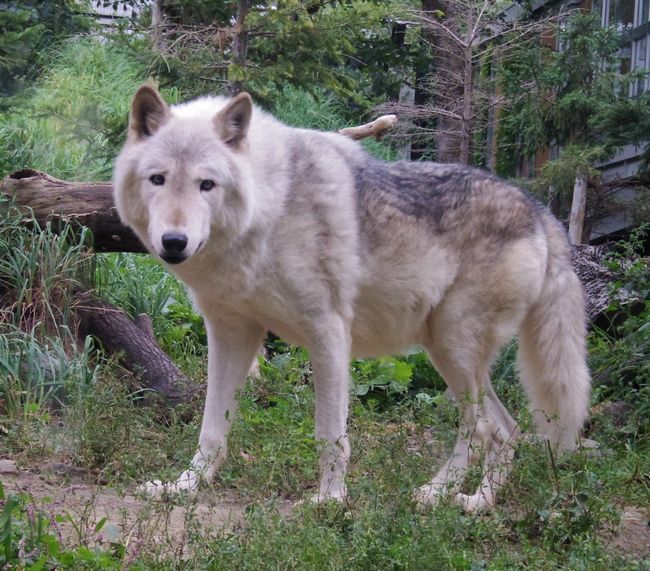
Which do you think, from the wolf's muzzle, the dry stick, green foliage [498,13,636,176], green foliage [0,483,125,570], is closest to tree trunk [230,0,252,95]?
the dry stick

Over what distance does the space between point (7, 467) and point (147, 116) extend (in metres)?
1.92

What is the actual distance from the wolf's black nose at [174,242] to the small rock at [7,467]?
5.14 ft

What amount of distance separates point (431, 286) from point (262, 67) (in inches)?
187

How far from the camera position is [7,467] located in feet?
14.9

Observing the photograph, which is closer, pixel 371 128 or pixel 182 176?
pixel 182 176

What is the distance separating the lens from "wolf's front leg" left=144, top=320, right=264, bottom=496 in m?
4.66

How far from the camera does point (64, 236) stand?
21.1ft

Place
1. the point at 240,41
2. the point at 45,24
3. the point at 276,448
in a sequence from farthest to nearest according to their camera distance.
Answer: the point at 45,24 < the point at 240,41 < the point at 276,448

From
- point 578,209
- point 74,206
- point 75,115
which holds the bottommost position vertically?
point 578,209

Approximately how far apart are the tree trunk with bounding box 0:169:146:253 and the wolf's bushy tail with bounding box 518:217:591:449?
10.2 ft

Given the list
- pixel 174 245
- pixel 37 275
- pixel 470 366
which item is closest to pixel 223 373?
pixel 174 245

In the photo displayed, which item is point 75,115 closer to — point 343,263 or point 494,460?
point 343,263

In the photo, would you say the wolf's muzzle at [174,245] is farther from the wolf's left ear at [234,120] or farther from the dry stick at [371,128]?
the dry stick at [371,128]

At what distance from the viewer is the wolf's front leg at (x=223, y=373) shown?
466 centimetres
